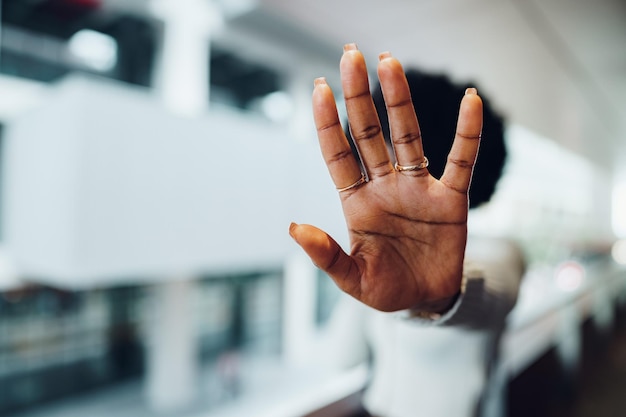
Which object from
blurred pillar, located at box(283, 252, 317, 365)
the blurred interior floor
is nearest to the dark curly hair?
the blurred interior floor

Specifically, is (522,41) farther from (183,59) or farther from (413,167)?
(183,59)

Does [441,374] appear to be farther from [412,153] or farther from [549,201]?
[549,201]

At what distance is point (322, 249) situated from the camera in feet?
1.25

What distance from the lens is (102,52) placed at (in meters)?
2.38

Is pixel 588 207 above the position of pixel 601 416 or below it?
above

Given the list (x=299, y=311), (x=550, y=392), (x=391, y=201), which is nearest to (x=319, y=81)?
(x=391, y=201)

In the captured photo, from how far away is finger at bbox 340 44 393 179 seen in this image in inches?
15.2

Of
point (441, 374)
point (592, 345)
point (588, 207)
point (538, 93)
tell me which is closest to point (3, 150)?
point (441, 374)

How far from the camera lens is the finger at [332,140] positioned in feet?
1.31

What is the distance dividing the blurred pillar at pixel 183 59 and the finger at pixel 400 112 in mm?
1943

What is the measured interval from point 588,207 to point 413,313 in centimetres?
187

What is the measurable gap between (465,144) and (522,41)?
56.2 inches

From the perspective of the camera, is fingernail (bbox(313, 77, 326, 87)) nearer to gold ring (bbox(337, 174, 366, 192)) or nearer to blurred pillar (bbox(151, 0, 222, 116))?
gold ring (bbox(337, 174, 366, 192))

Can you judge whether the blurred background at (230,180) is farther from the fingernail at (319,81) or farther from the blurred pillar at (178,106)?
the fingernail at (319,81)
